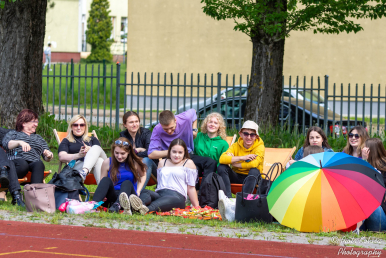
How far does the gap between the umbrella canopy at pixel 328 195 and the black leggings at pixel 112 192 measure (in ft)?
5.45

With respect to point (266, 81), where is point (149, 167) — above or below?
below

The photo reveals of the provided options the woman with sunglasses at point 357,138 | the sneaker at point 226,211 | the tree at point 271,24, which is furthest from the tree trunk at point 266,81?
the sneaker at point 226,211

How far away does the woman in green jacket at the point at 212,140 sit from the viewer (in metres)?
7.07

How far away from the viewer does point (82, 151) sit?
670cm

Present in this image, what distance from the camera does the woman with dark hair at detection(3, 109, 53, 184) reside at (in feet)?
21.2

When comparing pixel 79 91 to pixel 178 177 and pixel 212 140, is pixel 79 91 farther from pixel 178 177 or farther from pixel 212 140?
pixel 178 177

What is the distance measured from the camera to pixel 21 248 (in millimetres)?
4301

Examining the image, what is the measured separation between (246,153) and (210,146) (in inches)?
23.7

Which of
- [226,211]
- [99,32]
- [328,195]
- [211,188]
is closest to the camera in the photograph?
[328,195]

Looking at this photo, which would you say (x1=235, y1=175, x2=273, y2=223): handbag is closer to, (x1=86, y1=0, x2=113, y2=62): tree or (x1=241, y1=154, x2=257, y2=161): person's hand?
(x1=241, y1=154, x2=257, y2=161): person's hand

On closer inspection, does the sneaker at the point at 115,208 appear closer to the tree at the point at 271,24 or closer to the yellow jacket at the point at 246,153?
the yellow jacket at the point at 246,153

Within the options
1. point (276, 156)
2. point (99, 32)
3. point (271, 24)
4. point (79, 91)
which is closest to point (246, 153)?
point (276, 156)

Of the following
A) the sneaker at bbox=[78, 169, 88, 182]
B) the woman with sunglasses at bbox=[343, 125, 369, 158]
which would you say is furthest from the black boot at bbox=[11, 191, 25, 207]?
the woman with sunglasses at bbox=[343, 125, 369, 158]

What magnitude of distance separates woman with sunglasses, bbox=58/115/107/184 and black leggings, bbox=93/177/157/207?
42cm
